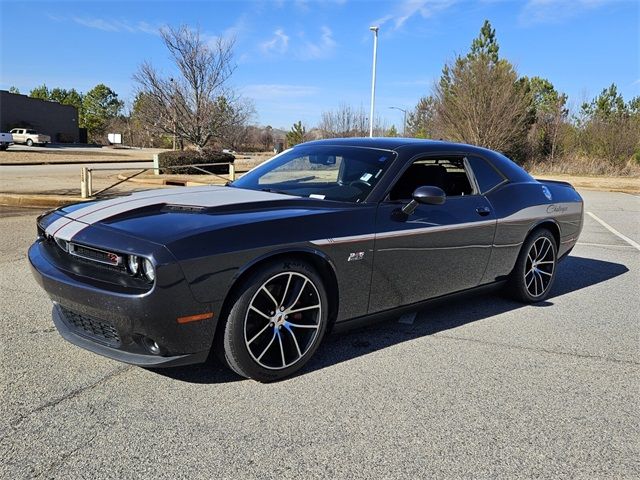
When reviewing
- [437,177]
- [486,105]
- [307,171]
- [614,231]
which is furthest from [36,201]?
[486,105]

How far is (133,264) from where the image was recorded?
2762 millimetres

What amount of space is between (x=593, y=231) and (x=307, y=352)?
856cm

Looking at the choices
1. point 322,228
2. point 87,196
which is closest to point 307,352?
point 322,228

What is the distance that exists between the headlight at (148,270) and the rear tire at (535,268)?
3.41 m

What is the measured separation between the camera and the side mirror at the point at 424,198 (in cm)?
368

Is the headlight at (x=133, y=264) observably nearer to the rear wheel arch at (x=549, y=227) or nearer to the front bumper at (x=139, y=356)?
the front bumper at (x=139, y=356)

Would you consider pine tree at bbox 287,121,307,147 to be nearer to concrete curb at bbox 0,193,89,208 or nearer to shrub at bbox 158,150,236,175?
shrub at bbox 158,150,236,175

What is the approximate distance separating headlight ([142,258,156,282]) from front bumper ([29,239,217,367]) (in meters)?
0.06

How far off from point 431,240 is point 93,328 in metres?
2.34

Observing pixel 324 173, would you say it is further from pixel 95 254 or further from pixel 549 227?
pixel 549 227

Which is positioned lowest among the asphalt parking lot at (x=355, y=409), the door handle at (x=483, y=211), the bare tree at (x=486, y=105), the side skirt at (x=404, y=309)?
the asphalt parking lot at (x=355, y=409)

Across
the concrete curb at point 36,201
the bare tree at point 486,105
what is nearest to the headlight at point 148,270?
the concrete curb at point 36,201

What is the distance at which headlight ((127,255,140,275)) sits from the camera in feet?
9.04

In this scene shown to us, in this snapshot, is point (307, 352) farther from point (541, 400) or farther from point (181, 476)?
point (541, 400)
